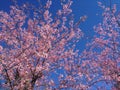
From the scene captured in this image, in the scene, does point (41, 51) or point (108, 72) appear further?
point (108, 72)

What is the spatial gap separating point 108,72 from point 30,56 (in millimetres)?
5558

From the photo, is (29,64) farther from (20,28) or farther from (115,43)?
(115,43)

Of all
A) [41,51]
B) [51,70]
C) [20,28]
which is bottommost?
[51,70]

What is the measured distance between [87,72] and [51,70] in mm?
3136

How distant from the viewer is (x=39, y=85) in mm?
18734

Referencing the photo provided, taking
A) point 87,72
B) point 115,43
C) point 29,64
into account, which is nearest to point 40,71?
point 29,64

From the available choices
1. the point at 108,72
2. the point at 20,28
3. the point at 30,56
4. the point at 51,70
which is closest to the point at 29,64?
the point at 30,56

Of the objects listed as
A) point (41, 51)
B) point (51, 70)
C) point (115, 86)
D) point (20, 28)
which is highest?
point (20, 28)

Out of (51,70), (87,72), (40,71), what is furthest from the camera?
(87,72)

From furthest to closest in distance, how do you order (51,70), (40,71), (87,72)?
(87,72), (51,70), (40,71)

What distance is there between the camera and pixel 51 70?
18328 mm

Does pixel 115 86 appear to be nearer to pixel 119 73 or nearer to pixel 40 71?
pixel 119 73

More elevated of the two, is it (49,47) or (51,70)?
(49,47)

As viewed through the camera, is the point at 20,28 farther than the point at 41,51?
Yes
